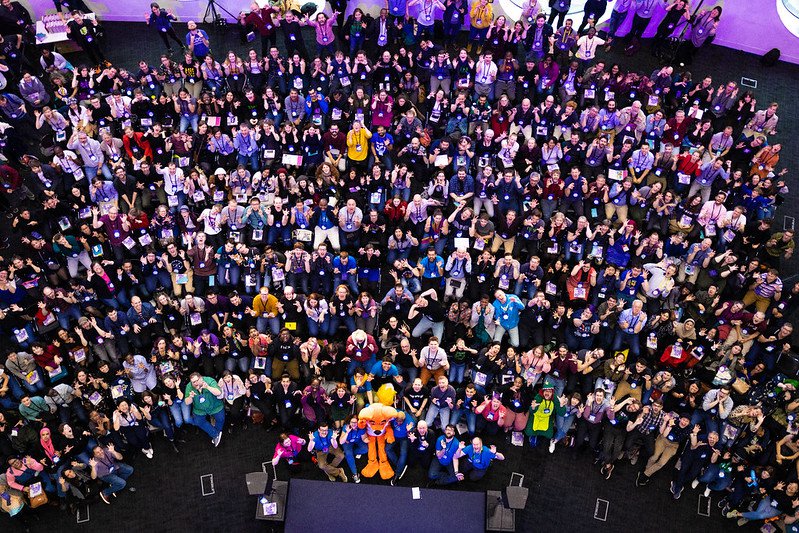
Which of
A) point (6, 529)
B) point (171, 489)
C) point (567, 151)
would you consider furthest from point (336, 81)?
point (6, 529)

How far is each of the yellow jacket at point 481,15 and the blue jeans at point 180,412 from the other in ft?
32.4

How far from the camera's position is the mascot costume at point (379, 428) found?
31.6 ft

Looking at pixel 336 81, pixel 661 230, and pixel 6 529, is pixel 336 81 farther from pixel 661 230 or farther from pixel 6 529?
pixel 6 529

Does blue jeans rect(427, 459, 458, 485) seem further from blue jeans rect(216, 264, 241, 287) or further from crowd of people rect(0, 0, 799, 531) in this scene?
blue jeans rect(216, 264, 241, 287)

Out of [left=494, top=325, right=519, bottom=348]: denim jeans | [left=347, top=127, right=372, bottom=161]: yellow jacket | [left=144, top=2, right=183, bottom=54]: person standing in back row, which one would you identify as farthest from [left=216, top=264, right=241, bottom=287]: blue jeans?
[left=144, top=2, right=183, bottom=54]: person standing in back row

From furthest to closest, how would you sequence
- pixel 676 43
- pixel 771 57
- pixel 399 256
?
pixel 771 57, pixel 676 43, pixel 399 256

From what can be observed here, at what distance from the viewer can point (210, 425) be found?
1012cm

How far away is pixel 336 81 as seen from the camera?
1378 centimetres

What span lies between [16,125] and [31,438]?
23.1 ft

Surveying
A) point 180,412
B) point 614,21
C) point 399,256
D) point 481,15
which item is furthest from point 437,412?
point 614,21

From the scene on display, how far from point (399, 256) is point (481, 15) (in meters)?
6.11

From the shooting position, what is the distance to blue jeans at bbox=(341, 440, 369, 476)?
9.79 meters

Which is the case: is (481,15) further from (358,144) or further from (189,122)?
(189,122)

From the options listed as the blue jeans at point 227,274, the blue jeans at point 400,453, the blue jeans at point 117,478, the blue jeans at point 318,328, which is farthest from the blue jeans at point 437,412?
the blue jeans at point 117,478
